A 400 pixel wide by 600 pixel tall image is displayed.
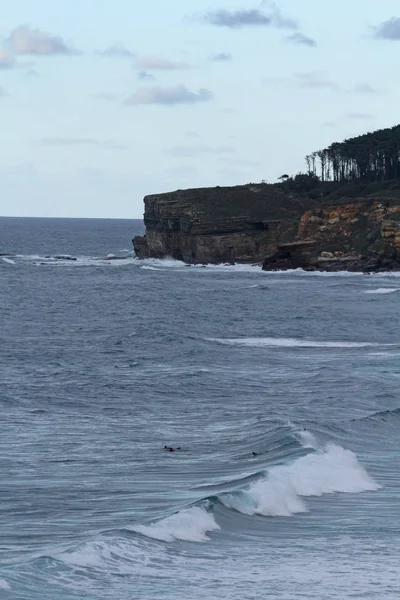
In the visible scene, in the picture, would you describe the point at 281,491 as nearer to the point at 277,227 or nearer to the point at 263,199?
the point at 277,227

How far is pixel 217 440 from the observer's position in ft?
94.5

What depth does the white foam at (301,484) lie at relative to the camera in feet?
73.9

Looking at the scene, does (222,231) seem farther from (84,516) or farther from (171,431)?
(84,516)

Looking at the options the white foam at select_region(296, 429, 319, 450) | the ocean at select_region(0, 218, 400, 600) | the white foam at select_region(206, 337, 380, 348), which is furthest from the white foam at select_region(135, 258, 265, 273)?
the white foam at select_region(296, 429, 319, 450)

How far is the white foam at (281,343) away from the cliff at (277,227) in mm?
50742

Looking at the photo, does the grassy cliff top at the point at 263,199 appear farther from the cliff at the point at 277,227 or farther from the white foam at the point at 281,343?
the white foam at the point at 281,343

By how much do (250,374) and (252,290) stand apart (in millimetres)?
46739

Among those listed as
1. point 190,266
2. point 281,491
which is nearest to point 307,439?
point 281,491

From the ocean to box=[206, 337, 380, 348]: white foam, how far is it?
22 centimetres

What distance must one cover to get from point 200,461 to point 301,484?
3.05m

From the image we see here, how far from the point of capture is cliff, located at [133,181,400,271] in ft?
366

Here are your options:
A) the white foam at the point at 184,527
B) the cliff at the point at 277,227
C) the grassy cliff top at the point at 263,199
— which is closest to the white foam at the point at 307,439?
the white foam at the point at 184,527

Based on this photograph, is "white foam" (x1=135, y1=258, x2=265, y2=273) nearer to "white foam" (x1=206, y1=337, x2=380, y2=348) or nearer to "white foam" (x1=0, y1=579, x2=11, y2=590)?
"white foam" (x1=206, y1=337, x2=380, y2=348)

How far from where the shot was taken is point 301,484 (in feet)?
79.6
